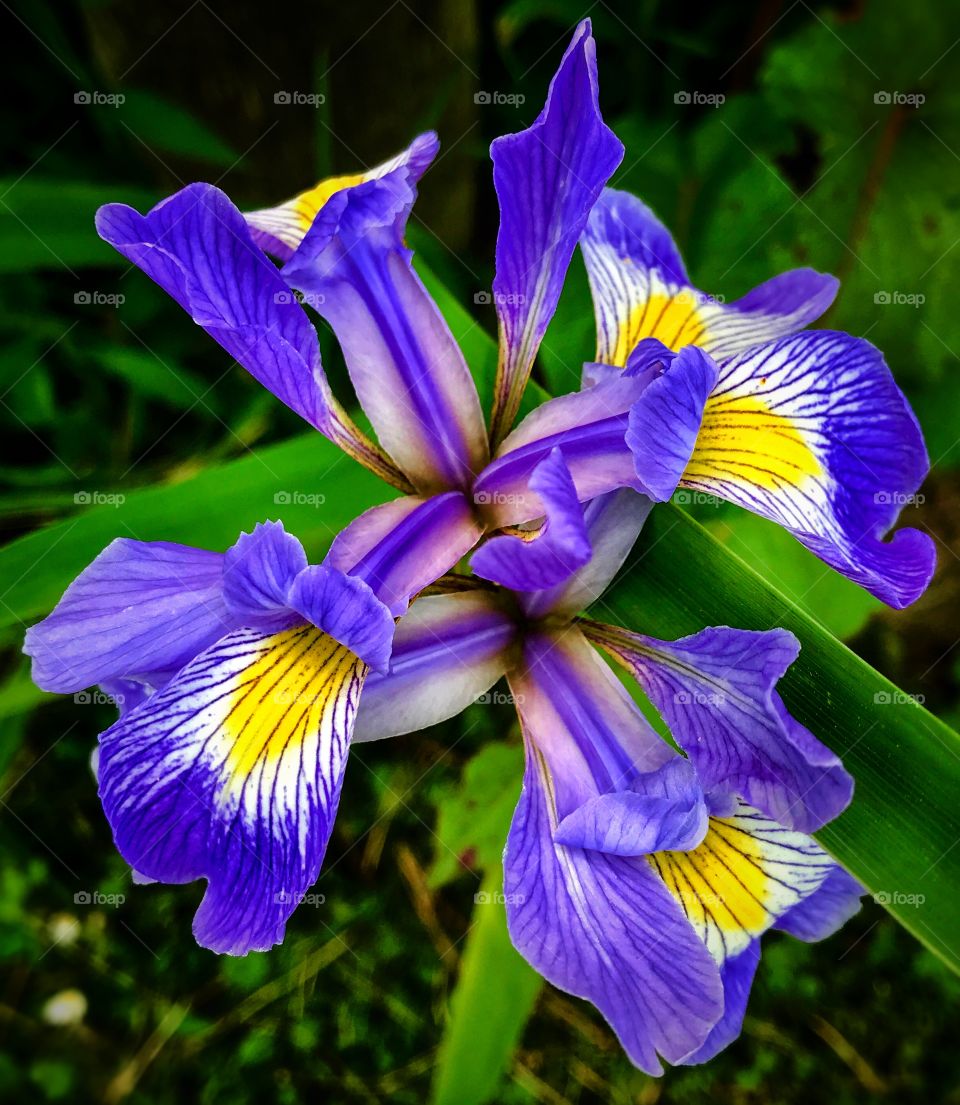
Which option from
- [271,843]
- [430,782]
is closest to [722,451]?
[271,843]

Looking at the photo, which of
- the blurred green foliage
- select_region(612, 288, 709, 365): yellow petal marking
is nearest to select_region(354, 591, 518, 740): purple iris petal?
select_region(612, 288, 709, 365): yellow petal marking

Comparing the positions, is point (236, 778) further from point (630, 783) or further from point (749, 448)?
point (749, 448)

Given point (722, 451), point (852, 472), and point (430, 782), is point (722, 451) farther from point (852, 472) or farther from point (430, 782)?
point (430, 782)

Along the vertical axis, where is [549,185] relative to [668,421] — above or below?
above

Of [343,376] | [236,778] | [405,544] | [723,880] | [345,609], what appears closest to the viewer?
[345,609]

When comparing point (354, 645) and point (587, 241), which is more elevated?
point (587, 241)

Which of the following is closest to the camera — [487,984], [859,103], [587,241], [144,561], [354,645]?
[354,645]

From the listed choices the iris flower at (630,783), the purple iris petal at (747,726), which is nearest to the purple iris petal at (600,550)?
the iris flower at (630,783)

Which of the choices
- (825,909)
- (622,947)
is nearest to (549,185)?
(622,947)
